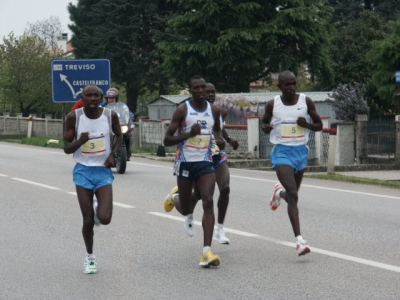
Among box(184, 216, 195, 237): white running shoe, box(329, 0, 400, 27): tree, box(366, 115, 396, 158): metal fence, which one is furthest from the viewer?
box(329, 0, 400, 27): tree

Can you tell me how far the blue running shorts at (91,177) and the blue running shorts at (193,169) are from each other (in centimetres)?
81

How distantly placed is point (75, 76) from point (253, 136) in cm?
823

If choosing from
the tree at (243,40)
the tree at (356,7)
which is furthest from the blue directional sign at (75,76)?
the tree at (356,7)

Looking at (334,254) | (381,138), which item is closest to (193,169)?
(334,254)

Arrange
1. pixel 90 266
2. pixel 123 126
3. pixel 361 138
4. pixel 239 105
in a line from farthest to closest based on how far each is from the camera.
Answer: pixel 239 105, pixel 361 138, pixel 123 126, pixel 90 266

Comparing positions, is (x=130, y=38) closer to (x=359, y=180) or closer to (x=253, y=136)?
(x=253, y=136)

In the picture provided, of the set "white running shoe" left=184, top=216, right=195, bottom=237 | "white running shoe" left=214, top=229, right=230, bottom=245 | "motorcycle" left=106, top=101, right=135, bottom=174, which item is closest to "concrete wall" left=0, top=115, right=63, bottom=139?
"motorcycle" left=106, top=101, right=135, bottom=174

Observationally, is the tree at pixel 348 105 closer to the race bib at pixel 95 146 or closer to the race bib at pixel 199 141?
the race bib at pixel 199 141

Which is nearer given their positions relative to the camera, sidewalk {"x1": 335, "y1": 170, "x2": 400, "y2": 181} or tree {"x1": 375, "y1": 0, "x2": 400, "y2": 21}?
sidewalk {"x1": 335, "y1": 170, "x2": 400, "y2": 181}

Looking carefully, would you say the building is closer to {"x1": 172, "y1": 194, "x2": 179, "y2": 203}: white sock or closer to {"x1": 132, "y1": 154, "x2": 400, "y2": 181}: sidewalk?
{"x1": 132, "y1": 154, "x2": 400, "y2": 181}: sidewalk

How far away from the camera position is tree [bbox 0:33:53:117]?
71.2 meters

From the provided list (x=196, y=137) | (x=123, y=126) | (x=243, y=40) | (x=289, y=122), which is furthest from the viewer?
(x=243, y=40)

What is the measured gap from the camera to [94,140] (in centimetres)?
900

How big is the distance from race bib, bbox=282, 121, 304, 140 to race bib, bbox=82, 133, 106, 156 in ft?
6.68
